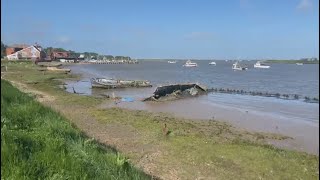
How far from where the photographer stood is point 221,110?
112 ft

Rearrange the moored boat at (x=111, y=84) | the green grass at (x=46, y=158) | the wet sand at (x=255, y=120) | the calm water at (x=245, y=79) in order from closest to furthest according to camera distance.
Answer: the green grass at (x=46, y=158)
the wet sand at (x=255, y=120)
the moored boat at (x=111, y=84)
the calm water at (x=245, y=79)

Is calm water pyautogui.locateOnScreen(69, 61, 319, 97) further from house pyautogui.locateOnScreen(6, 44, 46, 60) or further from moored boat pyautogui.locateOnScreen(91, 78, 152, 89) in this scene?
house pyautogui.locateOnScreen(6, 44, 46, 60)

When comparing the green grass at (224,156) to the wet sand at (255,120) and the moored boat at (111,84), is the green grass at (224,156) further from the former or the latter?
the moored boat at (111,84)

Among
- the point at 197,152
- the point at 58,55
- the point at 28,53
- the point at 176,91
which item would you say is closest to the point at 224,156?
the point at 197,152

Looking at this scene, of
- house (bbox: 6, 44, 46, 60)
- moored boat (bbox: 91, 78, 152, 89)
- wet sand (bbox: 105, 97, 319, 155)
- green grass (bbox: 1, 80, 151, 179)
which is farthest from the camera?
house (bbox: 6, 44, 46, 60)

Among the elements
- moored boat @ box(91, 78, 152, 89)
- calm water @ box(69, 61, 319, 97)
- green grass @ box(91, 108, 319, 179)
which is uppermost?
green grass @ box(91, 108, 319, 179)

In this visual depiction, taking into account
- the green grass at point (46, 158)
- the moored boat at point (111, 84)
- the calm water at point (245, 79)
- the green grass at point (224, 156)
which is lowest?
the calm water at point (245, 79)

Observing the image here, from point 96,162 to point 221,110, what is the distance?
27.6 m

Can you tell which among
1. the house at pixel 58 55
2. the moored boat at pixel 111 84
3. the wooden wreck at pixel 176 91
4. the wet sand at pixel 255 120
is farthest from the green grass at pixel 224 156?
the house at pixel 58 55

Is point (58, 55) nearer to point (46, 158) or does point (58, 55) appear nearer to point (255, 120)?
point (255, 120)

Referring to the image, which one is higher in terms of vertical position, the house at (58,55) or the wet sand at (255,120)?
the wet sand at (255,120)

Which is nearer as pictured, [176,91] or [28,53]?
[176,91]

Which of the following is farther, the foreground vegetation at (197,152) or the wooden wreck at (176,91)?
the wooden wreck at (176,91)

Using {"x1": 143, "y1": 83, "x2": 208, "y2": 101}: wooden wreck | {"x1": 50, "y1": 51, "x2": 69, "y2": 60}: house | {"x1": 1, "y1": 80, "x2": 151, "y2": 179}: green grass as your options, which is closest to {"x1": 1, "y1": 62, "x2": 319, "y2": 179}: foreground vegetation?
{"x1": 1, "y1": 80, "x2": 151, "y2": 179}: green grass
